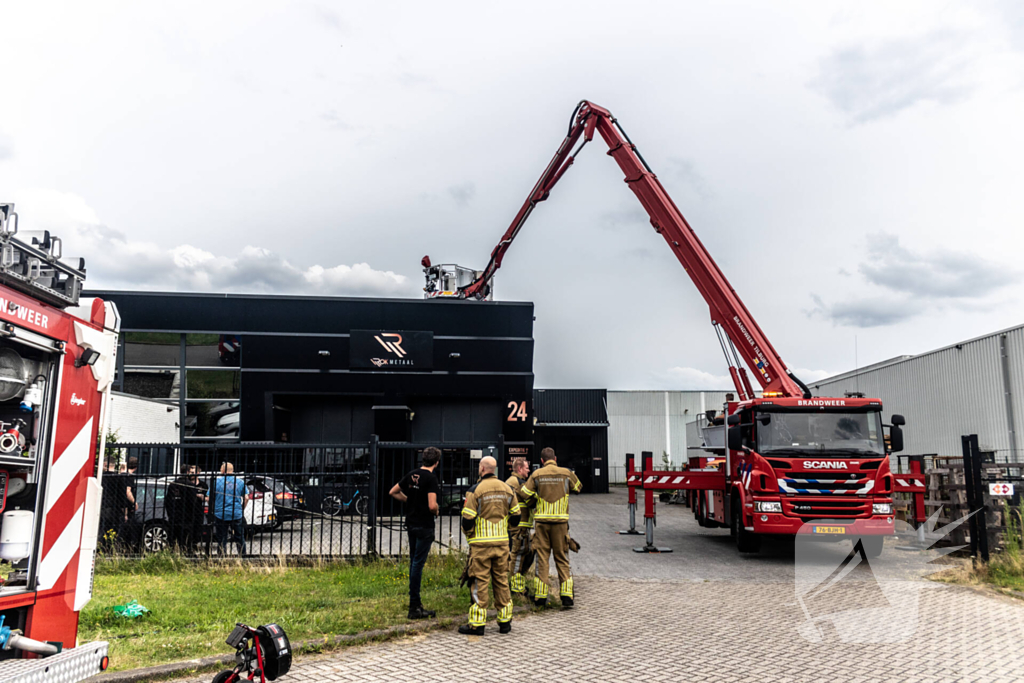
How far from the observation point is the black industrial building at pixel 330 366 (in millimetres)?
24203

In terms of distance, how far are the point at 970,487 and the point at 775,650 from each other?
21.2 feet

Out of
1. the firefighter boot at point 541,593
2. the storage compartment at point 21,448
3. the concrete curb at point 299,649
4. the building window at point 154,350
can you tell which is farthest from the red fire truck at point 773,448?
the building window at point 154,350

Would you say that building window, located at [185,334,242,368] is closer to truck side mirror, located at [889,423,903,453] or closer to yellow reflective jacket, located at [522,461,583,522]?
yellow reflective jacket, located at [522,461,583,522]

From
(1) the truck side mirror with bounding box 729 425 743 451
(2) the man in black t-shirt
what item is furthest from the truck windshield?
(2) the man in black t-shirt

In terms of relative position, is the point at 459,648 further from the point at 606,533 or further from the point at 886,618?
the point at 606,533

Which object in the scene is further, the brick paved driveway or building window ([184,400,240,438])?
building window ([184,400,240,438])

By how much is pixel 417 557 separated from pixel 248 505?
445cm

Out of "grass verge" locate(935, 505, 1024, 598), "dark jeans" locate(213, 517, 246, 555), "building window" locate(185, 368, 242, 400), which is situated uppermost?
"building window" locate(185, 368, 242, 400)

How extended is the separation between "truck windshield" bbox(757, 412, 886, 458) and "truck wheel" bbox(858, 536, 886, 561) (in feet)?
5.20

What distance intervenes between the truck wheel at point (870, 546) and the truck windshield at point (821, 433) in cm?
159

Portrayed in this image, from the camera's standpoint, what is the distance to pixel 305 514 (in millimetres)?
11367

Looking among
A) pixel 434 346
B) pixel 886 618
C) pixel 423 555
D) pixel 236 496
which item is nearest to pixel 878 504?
pixel 886 618

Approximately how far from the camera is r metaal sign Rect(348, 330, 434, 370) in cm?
2467

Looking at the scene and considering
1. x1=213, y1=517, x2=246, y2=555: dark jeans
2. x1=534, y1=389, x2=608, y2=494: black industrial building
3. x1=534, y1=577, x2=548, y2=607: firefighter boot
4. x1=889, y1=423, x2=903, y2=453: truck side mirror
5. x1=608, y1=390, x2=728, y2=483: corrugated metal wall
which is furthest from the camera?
x1=608, y1=390, x2=728, y2=483: corrugated metal wall
